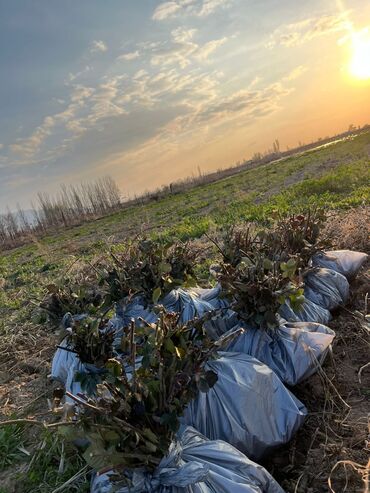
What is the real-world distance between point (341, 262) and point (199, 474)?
304 cm

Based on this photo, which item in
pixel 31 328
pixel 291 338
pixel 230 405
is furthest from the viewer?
pixel 31 328

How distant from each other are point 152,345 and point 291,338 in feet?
3.80

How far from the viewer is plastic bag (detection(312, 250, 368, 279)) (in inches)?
158

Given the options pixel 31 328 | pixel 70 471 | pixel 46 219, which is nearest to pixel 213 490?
pixel 70 471

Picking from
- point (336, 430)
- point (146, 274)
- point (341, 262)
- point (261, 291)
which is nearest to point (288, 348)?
point (261, 291)

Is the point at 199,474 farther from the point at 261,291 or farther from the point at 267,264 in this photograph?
the point at 267,264

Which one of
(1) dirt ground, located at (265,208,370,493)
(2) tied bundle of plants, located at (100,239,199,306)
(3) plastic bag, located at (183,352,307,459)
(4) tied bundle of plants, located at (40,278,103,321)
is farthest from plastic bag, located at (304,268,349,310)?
(4) tied bundle of plants, located at (40,278,103,321)

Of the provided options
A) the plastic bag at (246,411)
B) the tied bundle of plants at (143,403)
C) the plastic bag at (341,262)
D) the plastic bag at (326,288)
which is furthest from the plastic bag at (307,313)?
the tied bundle of plants at (143,403)

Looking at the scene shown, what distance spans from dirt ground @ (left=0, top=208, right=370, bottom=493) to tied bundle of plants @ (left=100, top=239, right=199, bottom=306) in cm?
122

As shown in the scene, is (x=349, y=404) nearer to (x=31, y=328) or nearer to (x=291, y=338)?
(x=291, y=338)

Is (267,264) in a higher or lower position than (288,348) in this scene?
higher

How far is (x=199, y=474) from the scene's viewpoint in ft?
5.11

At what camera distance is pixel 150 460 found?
162 cm

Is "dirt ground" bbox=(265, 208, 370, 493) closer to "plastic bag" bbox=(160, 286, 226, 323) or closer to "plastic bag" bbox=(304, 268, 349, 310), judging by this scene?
"plastic bag" bbox=(304, 268, 349, 310)
